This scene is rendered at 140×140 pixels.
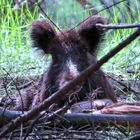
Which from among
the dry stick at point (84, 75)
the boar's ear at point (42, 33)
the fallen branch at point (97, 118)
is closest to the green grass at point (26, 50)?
the boar's ear at point (42, 33)

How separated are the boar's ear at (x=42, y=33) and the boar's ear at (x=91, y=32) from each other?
9.3 inches

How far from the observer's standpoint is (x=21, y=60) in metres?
5.96

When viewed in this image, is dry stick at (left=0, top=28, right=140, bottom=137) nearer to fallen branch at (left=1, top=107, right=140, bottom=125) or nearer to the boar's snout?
fallen branch at (left=1, top=107, right=140, bottom=125)

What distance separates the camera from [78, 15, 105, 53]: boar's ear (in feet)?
14.6

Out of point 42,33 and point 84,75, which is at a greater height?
point 42,33

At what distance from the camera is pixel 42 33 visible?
4.57 metres

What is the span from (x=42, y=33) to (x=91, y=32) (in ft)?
1.29

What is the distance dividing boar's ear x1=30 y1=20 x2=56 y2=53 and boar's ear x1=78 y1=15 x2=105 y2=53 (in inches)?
9.3

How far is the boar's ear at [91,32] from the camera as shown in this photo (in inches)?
176

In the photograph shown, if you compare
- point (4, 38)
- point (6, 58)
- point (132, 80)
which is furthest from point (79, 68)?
point (4, 38)

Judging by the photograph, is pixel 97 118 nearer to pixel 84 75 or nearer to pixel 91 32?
pixel 84 75

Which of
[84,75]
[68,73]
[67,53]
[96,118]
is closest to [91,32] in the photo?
[67,53]

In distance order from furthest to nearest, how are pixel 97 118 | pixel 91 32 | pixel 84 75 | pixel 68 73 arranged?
pixel 91 32 → pixel 68 73 → pixel 97 118 → pixel 84 75

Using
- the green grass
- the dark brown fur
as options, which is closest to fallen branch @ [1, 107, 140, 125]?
the dark brown fur
